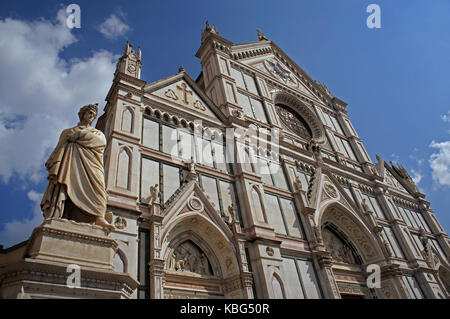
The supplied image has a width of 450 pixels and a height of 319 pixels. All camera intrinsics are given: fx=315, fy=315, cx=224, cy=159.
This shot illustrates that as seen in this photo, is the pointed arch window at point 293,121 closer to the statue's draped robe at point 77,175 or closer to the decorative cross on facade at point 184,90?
the decorative cross on facade at point 184,90

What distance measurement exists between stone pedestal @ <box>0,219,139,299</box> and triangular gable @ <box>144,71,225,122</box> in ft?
28.5

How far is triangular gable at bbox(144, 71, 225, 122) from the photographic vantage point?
14.1 m

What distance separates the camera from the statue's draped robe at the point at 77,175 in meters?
6.47

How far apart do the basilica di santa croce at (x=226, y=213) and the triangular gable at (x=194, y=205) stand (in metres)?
0.05

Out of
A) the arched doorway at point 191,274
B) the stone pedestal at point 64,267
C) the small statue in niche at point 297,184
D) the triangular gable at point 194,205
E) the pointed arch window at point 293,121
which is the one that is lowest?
the stone pedestal at point 64,267

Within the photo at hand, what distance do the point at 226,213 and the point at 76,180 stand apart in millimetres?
6376

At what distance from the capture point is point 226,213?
1195 centimetres

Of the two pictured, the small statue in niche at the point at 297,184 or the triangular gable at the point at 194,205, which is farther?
the small statue in niche at the point at 297,184

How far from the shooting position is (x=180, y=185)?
1153cm

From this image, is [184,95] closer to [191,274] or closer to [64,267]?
[191,274]

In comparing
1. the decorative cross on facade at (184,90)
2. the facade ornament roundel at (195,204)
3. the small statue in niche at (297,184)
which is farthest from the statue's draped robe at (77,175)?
the small statue in niche at (297,184)

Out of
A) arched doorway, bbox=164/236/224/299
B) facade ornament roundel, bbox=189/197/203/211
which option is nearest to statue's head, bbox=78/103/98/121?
facade ornament roundel, bbox=189/197/203/211

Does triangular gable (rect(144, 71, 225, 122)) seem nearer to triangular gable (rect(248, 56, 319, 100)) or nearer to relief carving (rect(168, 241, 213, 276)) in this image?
relief carving (rect(168, 241, 213, 276))
